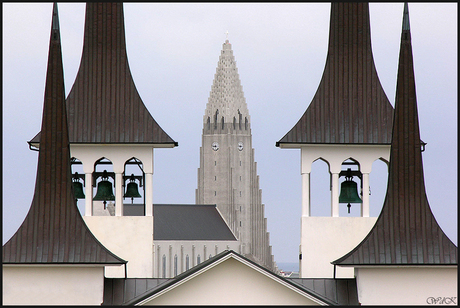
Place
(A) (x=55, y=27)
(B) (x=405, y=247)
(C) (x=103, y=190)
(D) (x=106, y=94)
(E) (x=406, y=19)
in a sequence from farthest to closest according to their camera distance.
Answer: (C) (x=103, y=190), (D) (x=106, y=94), (E) (x=406, y=19), (A) (x=55, y=27), (B) (x=405, y=247)

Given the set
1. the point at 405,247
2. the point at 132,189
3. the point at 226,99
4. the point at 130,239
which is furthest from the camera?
the point at 226,99

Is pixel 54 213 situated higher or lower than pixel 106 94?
lower

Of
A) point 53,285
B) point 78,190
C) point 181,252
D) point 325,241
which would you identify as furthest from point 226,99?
point 53,285

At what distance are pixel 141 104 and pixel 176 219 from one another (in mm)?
125602

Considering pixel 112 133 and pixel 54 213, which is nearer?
pixel 54 213

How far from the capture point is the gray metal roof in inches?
5856

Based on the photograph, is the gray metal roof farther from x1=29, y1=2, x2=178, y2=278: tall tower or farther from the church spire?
x1=29, y1=2, x2=178, y2=278: tall tower

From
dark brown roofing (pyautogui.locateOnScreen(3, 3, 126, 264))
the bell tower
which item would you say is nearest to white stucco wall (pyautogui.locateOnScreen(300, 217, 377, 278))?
the bell tower

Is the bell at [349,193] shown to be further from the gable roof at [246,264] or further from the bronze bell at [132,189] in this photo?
the bronze bell at [132,189]

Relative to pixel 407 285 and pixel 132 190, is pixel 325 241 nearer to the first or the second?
pixel 407 285

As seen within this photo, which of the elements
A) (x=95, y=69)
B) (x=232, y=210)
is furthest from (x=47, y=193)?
(x=232, y=210)

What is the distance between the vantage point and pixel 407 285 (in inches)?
891

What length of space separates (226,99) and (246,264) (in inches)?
6100

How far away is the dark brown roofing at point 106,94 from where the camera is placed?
25453 millimetres
